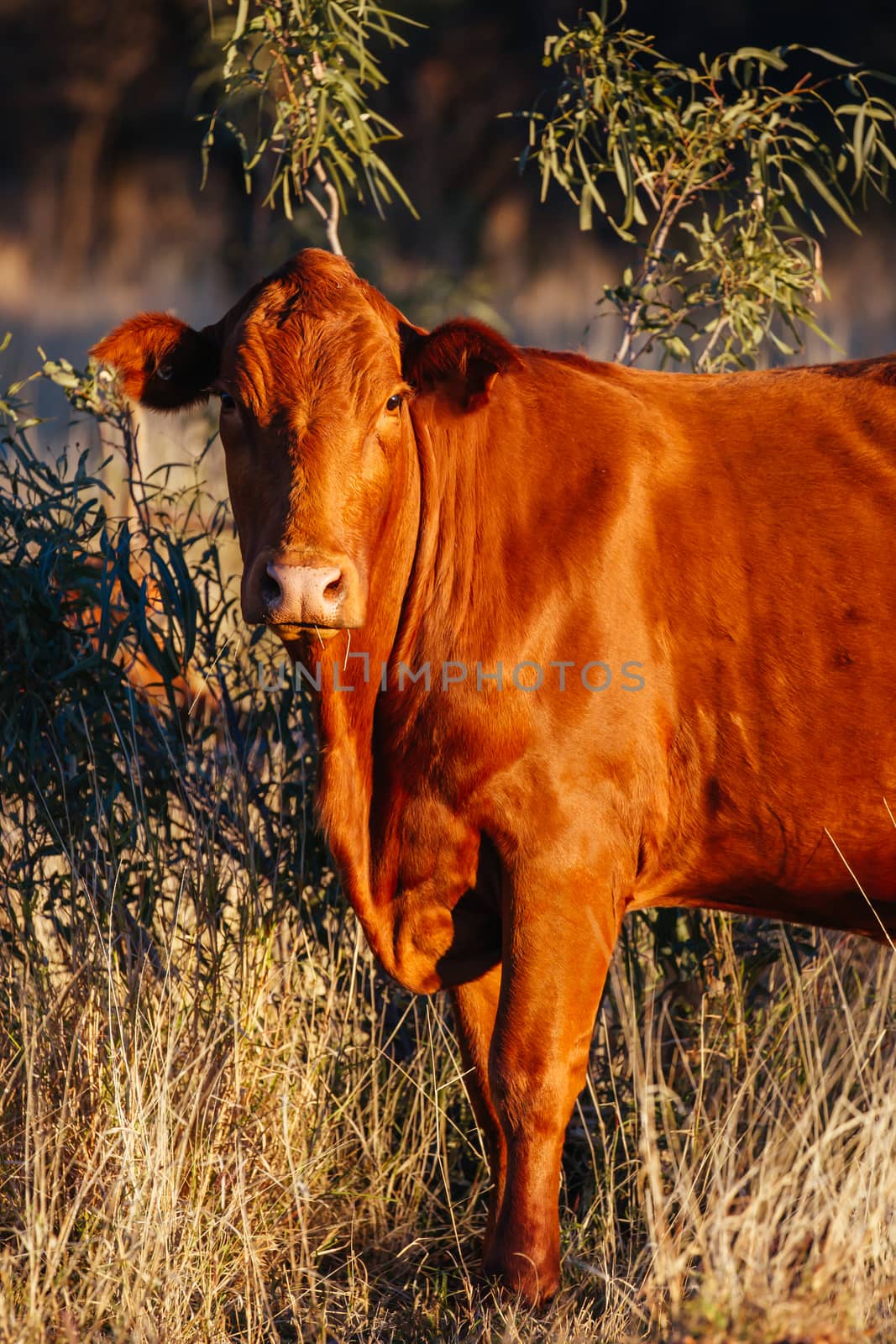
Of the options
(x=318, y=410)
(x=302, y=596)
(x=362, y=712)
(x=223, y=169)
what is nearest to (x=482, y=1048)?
(x=362, y=712)

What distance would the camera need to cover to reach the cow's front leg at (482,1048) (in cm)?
364

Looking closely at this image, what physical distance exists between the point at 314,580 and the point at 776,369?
5.22 feet

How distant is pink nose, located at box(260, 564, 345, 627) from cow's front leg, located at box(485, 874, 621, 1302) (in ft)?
→ 2.76

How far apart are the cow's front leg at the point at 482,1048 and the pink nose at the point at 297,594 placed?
4.03ft

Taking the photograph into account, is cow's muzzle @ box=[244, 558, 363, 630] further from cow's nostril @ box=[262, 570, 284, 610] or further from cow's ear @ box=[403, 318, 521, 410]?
cow's ear @ box=[403, 318, 521, 410]

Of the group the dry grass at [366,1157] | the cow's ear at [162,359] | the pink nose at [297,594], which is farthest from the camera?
the cow's ear at [162,359]

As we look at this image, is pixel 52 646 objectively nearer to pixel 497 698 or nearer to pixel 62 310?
pixel 497 698

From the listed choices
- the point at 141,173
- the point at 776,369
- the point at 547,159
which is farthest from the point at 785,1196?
the point at 141,173

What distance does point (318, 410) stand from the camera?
318cm

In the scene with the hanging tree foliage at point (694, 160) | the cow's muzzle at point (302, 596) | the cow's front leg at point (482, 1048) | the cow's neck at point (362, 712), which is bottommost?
the cow's front leg at point (482, 1048)

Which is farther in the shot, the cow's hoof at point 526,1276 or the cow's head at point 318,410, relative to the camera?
the cow's hoof at point 526,1276

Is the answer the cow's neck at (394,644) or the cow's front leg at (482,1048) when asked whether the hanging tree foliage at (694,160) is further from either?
the cow's front leg at (482,1048)

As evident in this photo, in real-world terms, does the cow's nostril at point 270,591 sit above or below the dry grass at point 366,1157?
above

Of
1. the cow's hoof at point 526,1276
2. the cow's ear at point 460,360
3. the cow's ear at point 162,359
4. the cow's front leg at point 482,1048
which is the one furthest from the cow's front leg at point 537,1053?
the cow's ear at point 162,359
